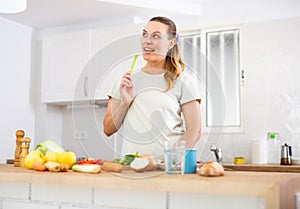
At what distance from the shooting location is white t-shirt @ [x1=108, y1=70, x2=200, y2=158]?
1.48 meters

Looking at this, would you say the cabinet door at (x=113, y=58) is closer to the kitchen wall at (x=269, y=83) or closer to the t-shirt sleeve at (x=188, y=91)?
the t-shirt sleeve at (x=188, y=91)

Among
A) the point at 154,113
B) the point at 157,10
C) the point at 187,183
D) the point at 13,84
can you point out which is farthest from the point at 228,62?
the point at 187,183

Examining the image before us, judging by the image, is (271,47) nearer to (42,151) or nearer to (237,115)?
(237,115)

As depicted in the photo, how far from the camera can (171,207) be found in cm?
137

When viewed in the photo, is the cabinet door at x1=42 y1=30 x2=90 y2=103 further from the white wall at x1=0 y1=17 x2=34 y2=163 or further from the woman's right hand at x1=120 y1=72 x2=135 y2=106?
the woman's right hand at x1=120 y1=72 x2=135 y2=106

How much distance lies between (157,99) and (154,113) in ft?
0.18

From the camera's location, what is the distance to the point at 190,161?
1455mm

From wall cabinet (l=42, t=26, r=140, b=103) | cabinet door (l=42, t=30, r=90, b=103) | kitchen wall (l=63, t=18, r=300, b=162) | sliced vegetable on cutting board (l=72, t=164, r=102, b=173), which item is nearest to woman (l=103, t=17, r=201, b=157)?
sliced vegetable on cutting board (l=72, t=164, r=102, b=173)

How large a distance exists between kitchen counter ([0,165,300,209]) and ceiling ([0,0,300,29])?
2.56 metres

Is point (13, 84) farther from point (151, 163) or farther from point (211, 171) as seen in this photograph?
point (211, 171)

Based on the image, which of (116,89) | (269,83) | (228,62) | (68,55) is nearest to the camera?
(116,89)

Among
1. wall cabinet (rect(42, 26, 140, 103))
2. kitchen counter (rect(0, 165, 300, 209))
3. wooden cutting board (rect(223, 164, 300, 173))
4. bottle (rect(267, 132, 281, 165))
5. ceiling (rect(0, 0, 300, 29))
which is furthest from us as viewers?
wall cabinet (rect(42, 26, 140, 103))

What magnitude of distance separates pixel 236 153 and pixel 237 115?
13.1 inches

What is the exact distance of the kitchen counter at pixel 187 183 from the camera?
1160 millimetres
